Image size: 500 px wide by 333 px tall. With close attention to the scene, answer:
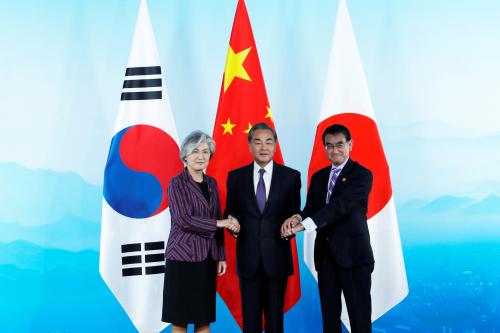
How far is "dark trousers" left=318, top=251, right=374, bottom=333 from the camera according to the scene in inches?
111

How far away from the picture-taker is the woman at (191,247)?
2.87 meters

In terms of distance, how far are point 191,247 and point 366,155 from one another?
1370 millimetres

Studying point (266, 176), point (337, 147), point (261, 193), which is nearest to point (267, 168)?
point (266, 176)

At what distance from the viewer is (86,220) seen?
395cm

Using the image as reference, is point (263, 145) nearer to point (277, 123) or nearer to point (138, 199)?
point (138, 199)

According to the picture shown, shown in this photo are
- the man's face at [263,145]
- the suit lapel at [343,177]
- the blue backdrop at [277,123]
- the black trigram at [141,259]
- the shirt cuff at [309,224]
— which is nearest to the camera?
the shirt cuff at [309,224]

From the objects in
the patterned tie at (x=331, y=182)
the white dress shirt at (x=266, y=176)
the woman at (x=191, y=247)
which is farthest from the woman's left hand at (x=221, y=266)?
the patterned tie at (x=331, y=182)

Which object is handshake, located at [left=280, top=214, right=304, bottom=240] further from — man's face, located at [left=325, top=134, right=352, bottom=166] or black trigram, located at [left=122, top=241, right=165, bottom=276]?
black trigram, located at [left=122, top=241, right=165, bottom=276]

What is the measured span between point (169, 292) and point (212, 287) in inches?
9.3

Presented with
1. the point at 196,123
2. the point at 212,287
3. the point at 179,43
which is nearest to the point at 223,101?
the point at 196,123

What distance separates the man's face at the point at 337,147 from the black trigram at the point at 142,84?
128 cm

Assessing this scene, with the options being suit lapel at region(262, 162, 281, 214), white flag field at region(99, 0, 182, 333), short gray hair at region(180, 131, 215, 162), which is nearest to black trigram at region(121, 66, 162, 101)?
white flag field at region(99, 0, 182, 333)

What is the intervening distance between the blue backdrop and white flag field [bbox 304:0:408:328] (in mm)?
495

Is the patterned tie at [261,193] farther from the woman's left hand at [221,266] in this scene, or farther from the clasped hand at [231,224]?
the woman's left hand at [221,266]
